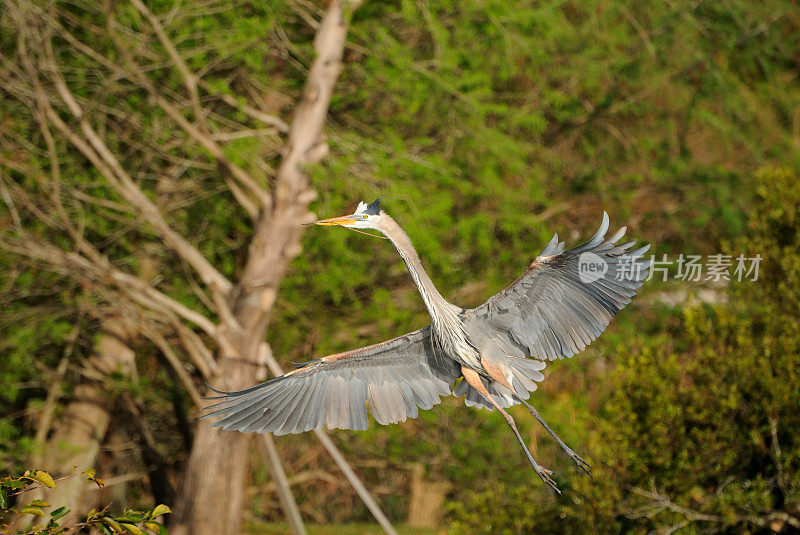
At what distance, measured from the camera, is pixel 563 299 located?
4293 mm

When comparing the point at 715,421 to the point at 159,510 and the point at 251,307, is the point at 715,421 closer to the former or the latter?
the point at 159,510

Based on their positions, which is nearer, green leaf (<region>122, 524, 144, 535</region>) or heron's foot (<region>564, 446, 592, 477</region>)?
green leaf (<region>122, 524, 144, 535</region>)

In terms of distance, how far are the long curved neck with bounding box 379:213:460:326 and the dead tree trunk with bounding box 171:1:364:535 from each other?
471cm

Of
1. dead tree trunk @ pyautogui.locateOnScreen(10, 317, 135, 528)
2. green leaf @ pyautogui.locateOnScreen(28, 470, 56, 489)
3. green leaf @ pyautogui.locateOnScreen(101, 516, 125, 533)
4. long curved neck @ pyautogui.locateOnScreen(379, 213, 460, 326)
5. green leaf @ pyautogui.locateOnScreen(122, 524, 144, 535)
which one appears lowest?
green leaf @ pyautogui.locateOnScreen(122, 524, 144, 535)

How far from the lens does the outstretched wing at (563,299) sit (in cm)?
407

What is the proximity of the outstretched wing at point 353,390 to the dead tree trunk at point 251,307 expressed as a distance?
13.4 ft

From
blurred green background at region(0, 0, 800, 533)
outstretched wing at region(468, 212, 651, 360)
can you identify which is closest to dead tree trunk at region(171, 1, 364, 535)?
blurred green background at region(0, 0, 800, 533)

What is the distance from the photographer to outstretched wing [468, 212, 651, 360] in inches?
160

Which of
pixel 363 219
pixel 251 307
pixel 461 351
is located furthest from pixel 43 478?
pixel 251 307

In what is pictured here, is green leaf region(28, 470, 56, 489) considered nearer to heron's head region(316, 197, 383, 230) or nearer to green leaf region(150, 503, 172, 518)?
green leaf region(150, 503, 172, 518)

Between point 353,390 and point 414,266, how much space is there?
1.00 meters

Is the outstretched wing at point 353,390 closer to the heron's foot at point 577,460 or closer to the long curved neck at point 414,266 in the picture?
the long curved neck at point 414,266

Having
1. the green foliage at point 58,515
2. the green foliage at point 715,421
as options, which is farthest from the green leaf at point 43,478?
the green foliage at point 715,421

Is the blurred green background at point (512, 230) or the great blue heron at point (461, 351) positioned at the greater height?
the blurred green background at point (512, 230)
